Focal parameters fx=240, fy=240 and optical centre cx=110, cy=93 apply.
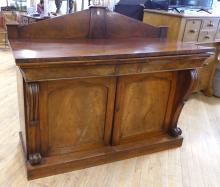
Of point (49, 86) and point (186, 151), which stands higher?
point (49, 86)

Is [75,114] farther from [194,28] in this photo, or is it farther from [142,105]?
[194,28]

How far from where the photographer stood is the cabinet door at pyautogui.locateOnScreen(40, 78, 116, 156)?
145 centimetres

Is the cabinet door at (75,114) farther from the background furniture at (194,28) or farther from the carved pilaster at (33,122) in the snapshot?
the background furniture at (194,28)

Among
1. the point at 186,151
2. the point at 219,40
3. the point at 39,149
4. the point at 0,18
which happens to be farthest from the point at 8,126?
the point at 0,18

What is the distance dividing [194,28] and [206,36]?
0.28 m

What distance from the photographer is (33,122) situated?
1.41 meters

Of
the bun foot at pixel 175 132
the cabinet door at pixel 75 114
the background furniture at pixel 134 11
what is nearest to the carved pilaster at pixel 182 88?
the bun foot at pixel 175 132

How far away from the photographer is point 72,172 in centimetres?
164

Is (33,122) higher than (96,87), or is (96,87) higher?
(96,87)

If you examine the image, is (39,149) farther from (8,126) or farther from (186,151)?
(186,151)

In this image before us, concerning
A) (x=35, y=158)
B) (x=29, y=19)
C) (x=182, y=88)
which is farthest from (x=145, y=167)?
(x=29, y=19)

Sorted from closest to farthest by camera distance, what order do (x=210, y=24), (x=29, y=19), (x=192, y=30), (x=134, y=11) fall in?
1. (x=192, y=30)
2. (x=210, y=24)
3. (x=134, y=11)
4. (x=29, y=19)

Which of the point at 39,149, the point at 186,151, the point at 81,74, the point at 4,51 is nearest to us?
the point at 81,74

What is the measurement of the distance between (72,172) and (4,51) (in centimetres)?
379
